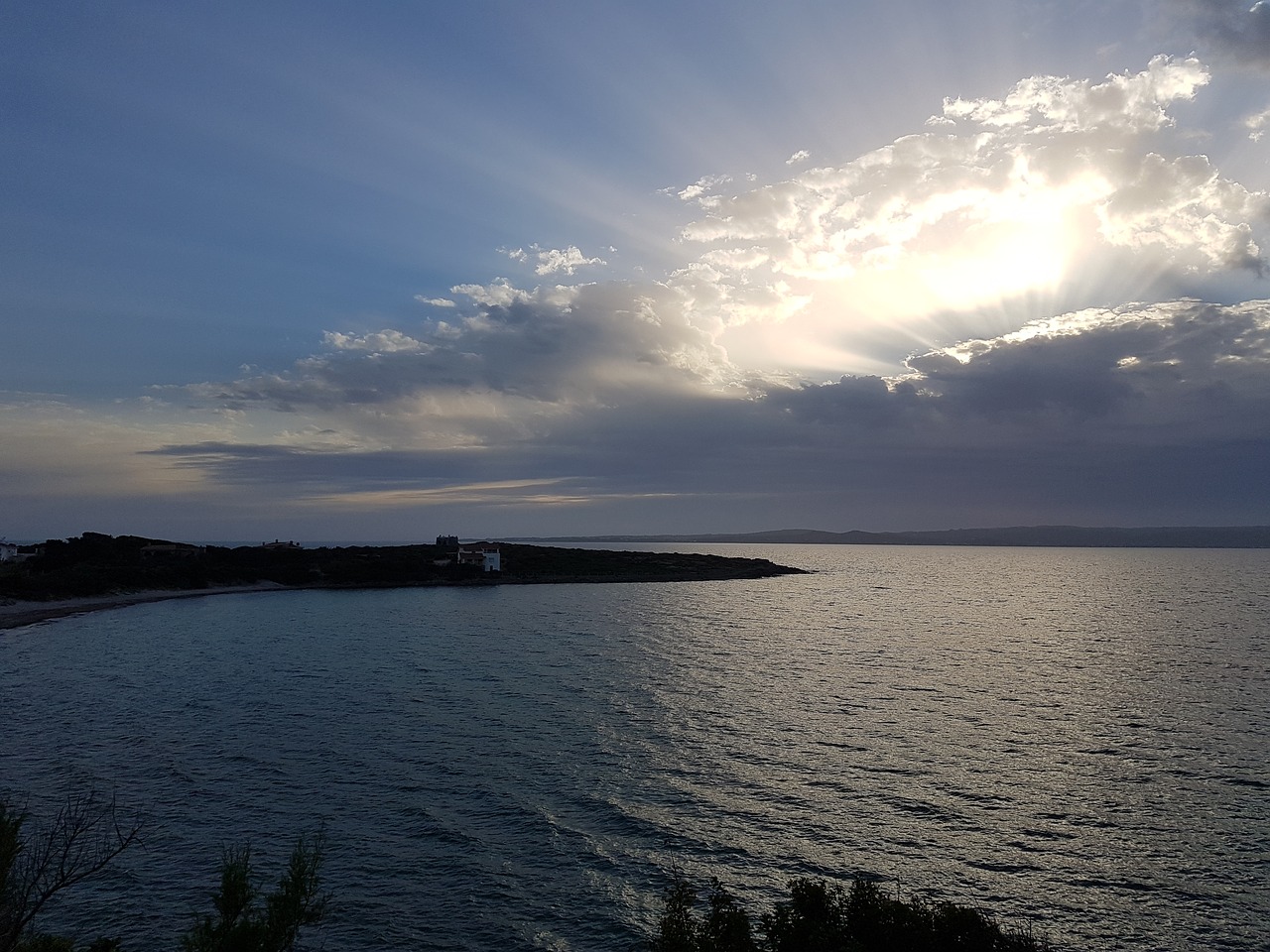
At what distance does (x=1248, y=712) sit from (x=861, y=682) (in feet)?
71.0

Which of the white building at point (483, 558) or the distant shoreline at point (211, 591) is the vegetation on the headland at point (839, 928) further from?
the white building at point (483, 558)

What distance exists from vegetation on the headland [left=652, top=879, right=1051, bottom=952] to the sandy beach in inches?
3725

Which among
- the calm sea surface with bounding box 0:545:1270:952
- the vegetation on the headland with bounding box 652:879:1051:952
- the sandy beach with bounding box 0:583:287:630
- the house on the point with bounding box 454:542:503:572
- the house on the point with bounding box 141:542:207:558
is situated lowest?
the calm sea surface with bounding box 0:545:1270:952

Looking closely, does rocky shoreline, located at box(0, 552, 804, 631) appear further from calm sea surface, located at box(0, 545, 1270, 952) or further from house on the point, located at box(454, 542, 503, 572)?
calm sea surface, located at box(0, 545, 1270, 952)

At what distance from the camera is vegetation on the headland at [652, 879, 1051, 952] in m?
15.6

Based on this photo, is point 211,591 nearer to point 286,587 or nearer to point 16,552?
point 286,587

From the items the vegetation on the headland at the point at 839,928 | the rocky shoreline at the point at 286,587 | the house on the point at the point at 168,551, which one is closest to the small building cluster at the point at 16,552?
the house on the point at the point at 168,551

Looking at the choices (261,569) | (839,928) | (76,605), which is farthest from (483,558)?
(839,928)

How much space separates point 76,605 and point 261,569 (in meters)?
48.5

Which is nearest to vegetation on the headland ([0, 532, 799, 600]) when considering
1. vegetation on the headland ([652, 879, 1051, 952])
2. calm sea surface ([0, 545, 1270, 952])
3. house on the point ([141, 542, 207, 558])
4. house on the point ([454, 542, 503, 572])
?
house on the point ([141, 542, 207, 558])

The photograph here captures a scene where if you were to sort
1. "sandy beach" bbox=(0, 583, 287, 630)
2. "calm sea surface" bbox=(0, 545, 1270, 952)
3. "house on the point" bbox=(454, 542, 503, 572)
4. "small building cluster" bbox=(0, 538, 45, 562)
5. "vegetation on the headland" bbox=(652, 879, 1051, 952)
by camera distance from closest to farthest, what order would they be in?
"vegetation on the headland" bbox=(652, 879, 1051, 952)
"calm sea surface" bbox=(0, 545, 1270, 952)
"sandy beach" bbox=(0, 583, 287, 630)
"small building cluster" bbox=(0, 538, 45, 562)
"house on the point" bbox=(454, 542, 503, 572)

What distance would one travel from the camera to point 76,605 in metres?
100

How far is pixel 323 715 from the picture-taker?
4125 centimetres

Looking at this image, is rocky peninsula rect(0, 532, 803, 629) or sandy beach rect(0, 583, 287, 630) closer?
sandy beach rect(0, 583, 287, 630)
